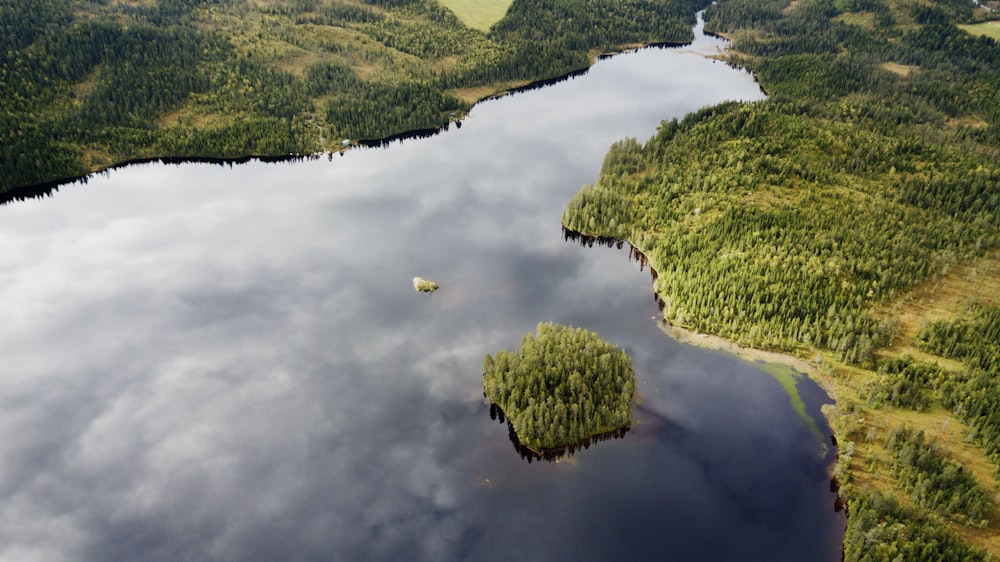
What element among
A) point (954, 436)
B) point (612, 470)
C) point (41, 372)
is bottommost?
point (41, 372)

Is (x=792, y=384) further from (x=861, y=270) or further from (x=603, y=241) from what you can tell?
(x=603, y=241)

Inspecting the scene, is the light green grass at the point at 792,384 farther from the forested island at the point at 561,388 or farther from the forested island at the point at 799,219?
the forested island at the point at 561,388

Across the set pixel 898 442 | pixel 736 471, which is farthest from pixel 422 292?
pixel 898 442

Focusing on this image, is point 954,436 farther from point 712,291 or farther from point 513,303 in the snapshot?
point 513,303

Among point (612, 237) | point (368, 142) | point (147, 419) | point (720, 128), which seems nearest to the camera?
point (147, 419)

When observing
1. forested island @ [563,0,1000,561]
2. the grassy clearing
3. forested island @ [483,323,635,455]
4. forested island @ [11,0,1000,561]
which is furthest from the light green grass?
forested island @ [483,323,635,455]

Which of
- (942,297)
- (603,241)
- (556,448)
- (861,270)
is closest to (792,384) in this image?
(861,270)

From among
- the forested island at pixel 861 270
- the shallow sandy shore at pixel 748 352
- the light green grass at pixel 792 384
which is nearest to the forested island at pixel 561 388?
the shallow sandy shore at pixel 748 352
